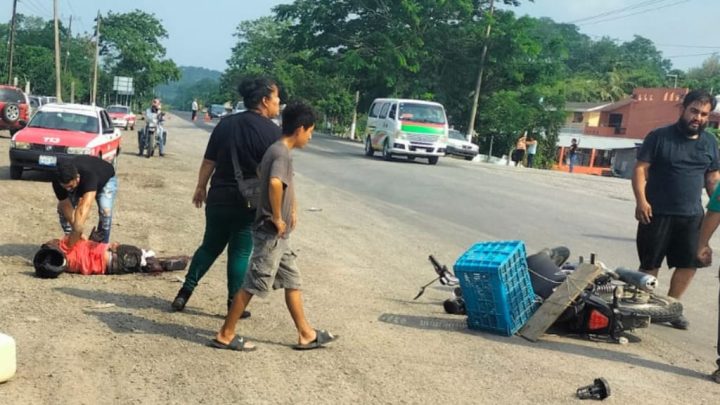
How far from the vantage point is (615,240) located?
12.2 metres

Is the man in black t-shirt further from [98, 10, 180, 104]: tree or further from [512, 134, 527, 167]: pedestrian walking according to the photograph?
[98, 10, 180, 104]: tree

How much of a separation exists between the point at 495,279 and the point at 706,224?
178 cm

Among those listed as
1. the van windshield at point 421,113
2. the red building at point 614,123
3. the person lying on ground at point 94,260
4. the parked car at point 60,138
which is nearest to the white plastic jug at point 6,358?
the person lying on ground at point 94,260

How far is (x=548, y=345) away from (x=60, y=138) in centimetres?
1144

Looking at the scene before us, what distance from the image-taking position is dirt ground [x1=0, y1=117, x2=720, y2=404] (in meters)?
4.73

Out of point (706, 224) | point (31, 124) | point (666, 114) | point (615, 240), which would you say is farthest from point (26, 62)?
point (706, 224)

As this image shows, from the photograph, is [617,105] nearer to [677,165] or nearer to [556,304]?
[677,165]

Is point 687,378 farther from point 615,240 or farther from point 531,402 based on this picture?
point 615,240

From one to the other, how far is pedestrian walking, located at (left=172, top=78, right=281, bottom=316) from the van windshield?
2054cm

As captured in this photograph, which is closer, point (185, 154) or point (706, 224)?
point (706, 224)

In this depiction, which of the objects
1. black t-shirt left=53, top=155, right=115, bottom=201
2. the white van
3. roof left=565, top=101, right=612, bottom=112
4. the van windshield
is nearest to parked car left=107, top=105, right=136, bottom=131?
the white van

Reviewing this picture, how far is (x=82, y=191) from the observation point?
7309mm

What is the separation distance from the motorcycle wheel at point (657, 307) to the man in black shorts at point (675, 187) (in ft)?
1.26

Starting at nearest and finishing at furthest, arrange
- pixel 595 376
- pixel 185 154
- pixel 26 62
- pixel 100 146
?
pixel 595 376, pixel 100 146, pixel 185 154, pixel 26 62
